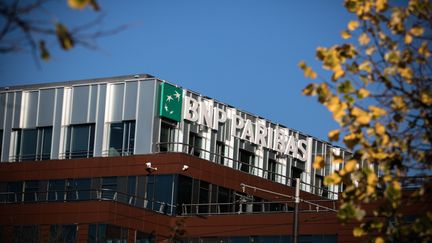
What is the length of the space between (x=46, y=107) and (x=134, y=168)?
28.3 feet

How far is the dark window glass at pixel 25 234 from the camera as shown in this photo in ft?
175

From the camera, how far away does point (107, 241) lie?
51.1 meters

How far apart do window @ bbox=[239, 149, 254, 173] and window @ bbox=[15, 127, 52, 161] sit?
12841mm

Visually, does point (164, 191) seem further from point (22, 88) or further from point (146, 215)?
point (22, 88)

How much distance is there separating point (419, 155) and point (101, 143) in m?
45.3

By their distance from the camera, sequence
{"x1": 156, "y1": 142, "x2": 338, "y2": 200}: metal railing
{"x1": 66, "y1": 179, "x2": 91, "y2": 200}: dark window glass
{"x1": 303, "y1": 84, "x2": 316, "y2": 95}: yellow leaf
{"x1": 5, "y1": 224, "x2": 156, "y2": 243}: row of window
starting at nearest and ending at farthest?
{"x1": 303, "y1": 84, "x2": 316, "y2": 95}: yellow leaf < {"x1": 5, "y1": 224, "x2": 156, "y2": 243}: row of window < {"x1": 66, "y1": 179, "x2": 91, "y2": 200}: dark window glass < {"x1": 156, "y1": 142, "x2": 338, "y2": 200}: metal railing

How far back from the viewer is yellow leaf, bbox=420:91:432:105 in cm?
1349

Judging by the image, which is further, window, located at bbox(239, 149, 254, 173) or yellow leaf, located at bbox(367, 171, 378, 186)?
window, located at bbox(239, 149, 254, 173)

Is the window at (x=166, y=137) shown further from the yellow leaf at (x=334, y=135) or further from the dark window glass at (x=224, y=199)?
the yellow leaf at (x=334, y=135)

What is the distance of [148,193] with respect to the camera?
185 ft

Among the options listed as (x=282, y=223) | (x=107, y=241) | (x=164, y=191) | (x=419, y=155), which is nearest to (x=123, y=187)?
(x=164, y=191)

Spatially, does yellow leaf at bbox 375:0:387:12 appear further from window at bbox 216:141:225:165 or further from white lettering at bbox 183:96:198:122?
window at bbox 216:141:225:165

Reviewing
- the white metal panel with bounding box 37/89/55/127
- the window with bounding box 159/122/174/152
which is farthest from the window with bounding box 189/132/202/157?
the white metal panel with bounding box 37/89/55/127

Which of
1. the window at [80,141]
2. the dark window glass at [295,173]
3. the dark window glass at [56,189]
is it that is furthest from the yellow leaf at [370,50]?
the dark window glass at [295,173]
